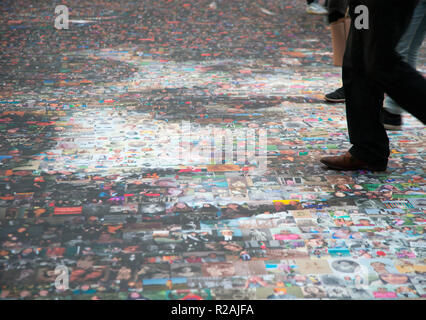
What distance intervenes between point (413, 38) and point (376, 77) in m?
0.69

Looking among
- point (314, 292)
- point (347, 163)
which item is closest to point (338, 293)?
point (314, 292)

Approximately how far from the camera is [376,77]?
4.76 ft

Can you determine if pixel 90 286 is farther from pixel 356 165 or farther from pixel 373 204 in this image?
pixel 356 165

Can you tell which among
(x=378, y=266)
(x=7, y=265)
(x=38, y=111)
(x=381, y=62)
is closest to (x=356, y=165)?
(x=381, y=62)

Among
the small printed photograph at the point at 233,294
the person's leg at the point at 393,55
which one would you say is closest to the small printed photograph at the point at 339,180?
the person's leg at the point at 393,55

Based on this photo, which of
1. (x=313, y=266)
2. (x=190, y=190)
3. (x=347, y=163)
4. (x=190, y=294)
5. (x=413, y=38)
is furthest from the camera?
(x=413, y=38)

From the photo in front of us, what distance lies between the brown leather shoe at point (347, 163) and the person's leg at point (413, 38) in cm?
46

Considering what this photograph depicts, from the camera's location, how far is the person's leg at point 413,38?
6.20ft

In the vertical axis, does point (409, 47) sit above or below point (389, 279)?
above

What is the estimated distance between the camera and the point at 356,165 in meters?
1.61

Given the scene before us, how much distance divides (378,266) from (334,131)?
93cm

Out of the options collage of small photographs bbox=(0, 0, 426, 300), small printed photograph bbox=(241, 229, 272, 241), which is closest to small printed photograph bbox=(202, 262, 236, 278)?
collage of small photographs bbox=(0, 0, 426, 300)

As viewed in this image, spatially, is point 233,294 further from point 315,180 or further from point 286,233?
point 315,180

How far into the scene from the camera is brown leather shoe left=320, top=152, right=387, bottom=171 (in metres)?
1.60
